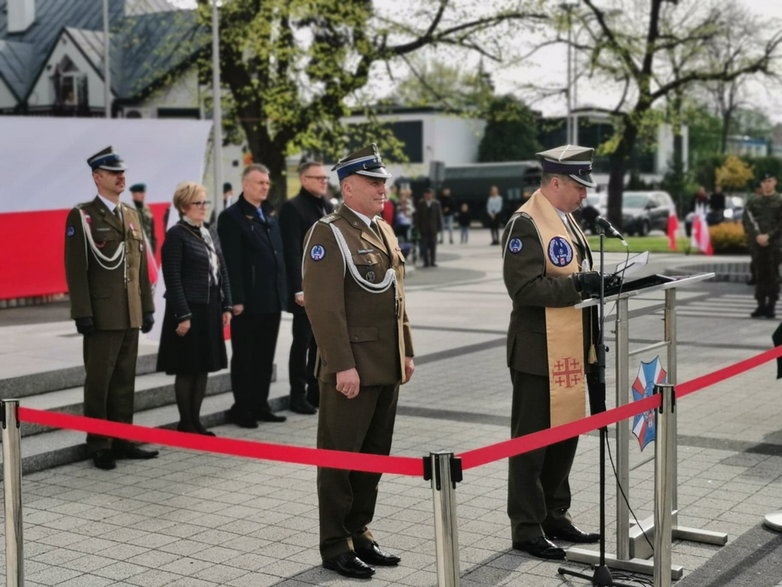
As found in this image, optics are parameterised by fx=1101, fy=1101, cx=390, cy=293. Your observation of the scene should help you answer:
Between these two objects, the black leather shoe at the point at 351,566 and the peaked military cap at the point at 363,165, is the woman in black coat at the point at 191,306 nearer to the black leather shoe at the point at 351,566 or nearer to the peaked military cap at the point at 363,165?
the peaked military cap at the point at 363,165

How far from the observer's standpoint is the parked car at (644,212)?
42.0m

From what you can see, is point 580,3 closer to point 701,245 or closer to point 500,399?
point 701,245

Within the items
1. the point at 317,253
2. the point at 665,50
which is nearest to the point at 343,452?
the point at 317,253

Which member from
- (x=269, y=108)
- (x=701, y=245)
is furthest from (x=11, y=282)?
(x=701, y=245)

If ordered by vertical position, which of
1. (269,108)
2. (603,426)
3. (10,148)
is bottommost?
(603,426)

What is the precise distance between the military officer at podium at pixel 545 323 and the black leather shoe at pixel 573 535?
0.65 ft

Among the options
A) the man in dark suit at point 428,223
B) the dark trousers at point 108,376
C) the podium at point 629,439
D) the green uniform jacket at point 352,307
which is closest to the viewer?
the podium at point 629,439

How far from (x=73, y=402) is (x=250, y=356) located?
4.48 feet

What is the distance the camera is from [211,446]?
430 cm

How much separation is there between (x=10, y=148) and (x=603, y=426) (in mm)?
7637

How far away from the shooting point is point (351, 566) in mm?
5160

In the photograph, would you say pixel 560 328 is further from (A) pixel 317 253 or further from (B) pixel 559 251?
(A) pixel 317 253

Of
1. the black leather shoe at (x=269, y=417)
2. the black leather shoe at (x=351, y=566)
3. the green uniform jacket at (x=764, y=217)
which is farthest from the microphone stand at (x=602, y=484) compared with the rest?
the green uniform jacket at (x=764, y=217)

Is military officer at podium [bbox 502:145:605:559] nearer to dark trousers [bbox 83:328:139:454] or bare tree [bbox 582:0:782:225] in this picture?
dark trousers [bbox 83:328:139:454]
